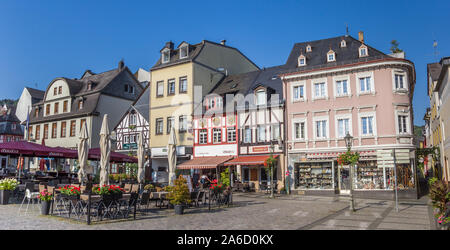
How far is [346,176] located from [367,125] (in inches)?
148

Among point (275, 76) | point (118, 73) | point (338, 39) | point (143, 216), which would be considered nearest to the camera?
point (143, 216)

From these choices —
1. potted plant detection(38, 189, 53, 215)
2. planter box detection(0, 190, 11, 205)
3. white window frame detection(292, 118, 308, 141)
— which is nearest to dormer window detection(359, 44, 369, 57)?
white window frame detection(292, 118, 308, 141)

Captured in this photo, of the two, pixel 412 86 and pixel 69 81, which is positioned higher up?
pixel 69 81

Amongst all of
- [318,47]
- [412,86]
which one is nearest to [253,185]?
[318,47]

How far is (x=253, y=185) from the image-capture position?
2680 centimetres

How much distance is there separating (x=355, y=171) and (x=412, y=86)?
8262mm

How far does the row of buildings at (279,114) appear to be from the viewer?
22375 mm

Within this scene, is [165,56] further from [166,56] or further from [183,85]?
[183,85]

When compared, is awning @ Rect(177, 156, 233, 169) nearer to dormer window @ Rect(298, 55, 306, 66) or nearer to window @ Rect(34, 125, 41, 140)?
dormer window @ Rect(298, 55, 306, 66)

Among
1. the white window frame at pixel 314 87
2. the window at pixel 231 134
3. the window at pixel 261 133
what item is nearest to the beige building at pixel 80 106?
the window at pixel 231 134

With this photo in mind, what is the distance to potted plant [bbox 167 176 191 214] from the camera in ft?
40.1

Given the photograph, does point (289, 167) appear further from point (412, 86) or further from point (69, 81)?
point (69, 81)

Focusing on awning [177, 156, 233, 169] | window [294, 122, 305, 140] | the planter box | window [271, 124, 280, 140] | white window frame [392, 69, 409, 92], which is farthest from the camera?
awning [177, 156, 233, 169]

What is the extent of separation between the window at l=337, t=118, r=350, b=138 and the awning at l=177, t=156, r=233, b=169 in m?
8.67
